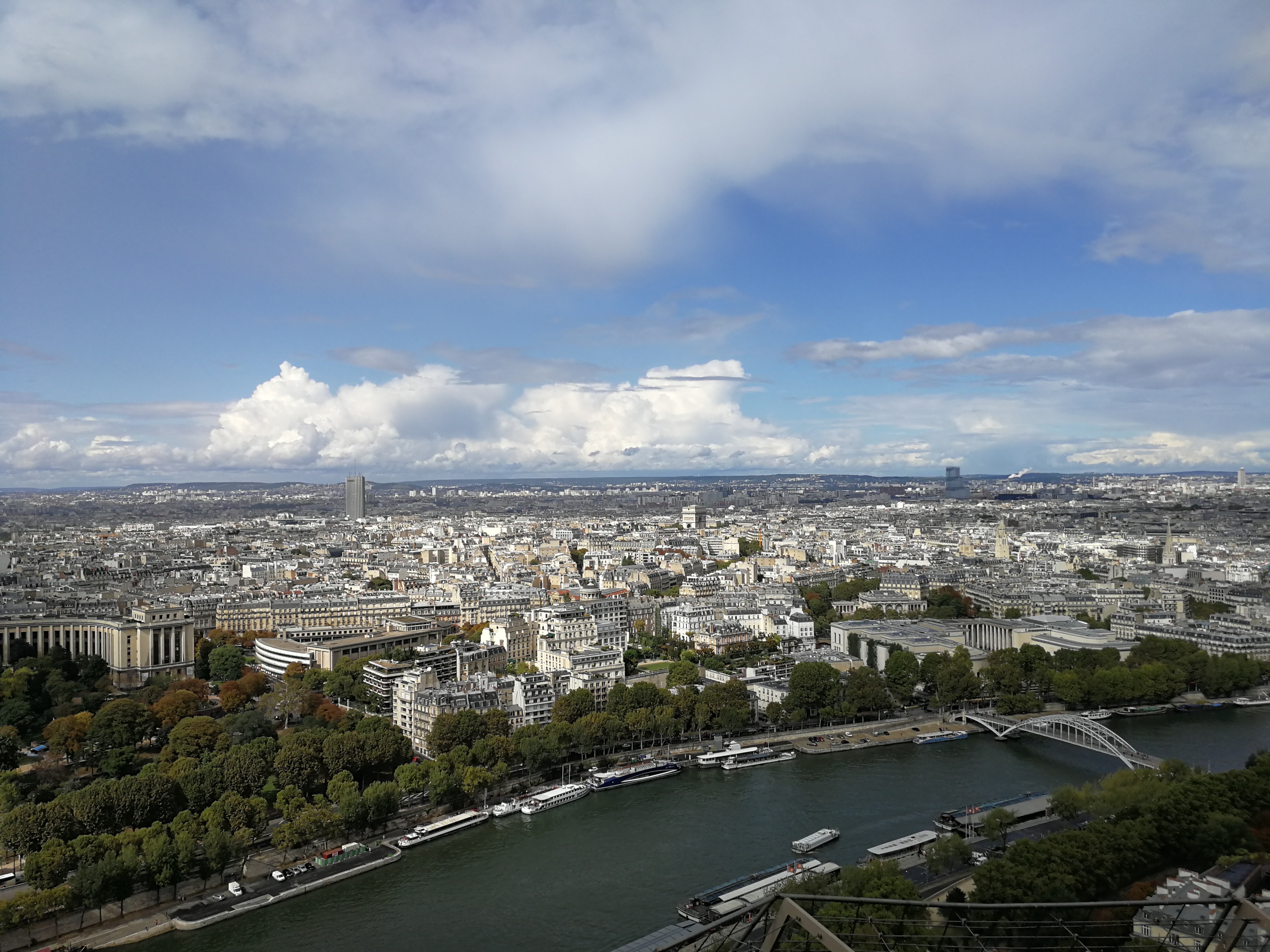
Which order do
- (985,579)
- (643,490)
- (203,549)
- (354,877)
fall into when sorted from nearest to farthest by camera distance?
(354,877), (985,579), (203,549), (643,490)

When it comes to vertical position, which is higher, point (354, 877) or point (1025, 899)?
point (1025, 899)

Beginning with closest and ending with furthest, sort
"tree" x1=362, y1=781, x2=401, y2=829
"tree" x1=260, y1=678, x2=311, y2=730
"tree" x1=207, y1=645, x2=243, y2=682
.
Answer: "tree" x1=362, y1=781, x2=401, y2=829, "tree" x1=260, y1=678, x2=311, y2=730, "tree" x1=207, y1=645, x2=243, y2=682

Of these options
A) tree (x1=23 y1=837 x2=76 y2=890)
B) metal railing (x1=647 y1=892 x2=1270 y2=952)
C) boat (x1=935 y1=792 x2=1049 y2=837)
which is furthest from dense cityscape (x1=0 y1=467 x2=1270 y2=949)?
metal railing (x1=647 y1=892 x2=1270 y2=952)

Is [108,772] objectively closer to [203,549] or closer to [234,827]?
[234,827]

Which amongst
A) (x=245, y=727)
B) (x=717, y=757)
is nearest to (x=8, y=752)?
(x=245, y=727)

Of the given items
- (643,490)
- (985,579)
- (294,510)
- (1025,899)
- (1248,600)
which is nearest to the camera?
(1025,899)

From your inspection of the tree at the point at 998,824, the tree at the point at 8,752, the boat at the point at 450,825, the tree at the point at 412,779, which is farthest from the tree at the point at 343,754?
the tree at the point at 998,824

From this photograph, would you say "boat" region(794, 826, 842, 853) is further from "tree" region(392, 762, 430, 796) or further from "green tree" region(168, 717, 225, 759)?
"green tree" region(168, 717, 225, 759)

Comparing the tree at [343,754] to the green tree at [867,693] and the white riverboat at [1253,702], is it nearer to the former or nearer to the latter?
the green tree at [867,693]

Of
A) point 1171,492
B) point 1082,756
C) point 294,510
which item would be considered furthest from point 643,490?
point 1082,756
